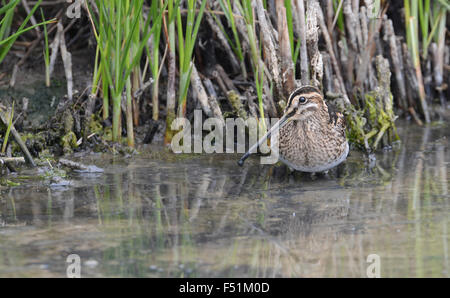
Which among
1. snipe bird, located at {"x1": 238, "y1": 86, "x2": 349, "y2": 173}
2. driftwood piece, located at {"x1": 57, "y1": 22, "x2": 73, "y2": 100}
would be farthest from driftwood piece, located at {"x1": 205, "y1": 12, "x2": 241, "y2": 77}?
snipe bird, located at {"x1": 238, "y1": 86, "x2": 349, "y2": 173}

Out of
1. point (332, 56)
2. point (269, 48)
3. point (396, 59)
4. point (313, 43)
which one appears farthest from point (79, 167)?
point (396, 59)

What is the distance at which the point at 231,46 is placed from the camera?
6.86 metres

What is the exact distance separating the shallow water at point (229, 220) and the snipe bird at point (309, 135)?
144 mm

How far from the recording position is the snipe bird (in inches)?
203

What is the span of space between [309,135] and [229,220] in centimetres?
147

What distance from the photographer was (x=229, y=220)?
4055mm

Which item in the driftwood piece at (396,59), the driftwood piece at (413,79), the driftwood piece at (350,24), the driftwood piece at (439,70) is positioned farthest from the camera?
the driftwood piece at (439,70)

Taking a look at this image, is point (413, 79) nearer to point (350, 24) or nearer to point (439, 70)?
point (439, 70)

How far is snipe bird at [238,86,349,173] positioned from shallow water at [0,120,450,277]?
144 mm

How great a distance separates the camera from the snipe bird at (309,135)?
16.9 feet

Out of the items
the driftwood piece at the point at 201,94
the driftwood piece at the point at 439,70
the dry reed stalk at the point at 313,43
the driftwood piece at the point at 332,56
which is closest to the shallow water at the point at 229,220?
the driftwood piece at the point at 201,94

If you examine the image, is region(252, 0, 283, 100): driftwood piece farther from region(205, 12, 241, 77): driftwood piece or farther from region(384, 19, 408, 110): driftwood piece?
region(384, 19, 408, 110): driftwood piece

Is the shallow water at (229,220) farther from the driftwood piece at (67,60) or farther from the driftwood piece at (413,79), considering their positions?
the driftwood piece at (413,79)

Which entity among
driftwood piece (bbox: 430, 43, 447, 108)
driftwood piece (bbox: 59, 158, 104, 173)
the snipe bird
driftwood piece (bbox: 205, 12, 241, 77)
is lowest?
driftwood piece (bbox: 59, 158, 104, 173)
